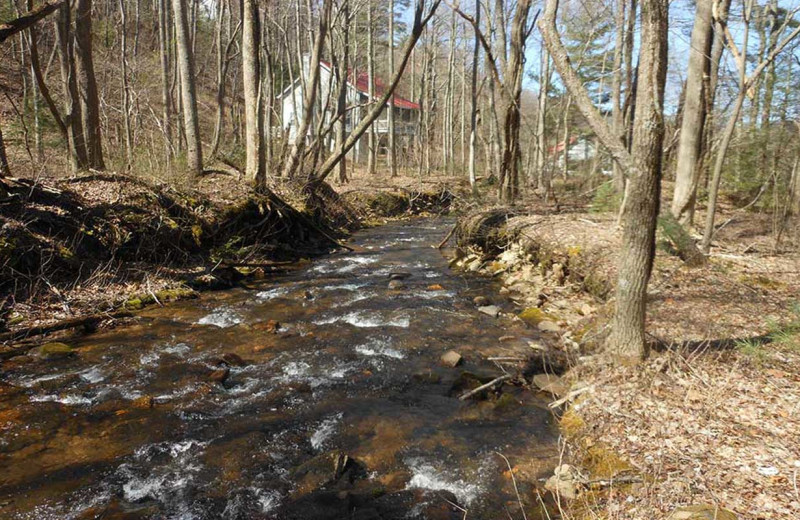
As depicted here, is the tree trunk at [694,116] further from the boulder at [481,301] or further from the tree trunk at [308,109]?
the tree trunk at [308,109]

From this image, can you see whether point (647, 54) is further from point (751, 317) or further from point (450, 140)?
point (450, 140)

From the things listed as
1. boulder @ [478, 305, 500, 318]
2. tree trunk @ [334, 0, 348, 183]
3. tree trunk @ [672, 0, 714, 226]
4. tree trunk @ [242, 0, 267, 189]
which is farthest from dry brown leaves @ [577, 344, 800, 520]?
tree trunk @ [334, 0, 348, 183]

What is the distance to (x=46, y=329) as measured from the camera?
655 centimetres

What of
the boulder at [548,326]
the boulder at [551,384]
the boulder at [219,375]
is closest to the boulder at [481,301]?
the boulder at [548,326]

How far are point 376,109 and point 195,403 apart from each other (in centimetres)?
1141

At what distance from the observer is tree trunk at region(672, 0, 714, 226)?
9234 millimetres

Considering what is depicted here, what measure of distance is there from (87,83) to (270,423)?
9.42 m

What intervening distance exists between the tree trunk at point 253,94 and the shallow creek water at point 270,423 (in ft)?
17.8

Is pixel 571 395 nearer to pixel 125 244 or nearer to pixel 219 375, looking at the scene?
pixel 219 375

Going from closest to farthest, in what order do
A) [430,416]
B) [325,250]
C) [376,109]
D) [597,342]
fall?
[430,416], [597,342], [325,250], [376,109]

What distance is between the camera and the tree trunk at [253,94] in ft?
39.6

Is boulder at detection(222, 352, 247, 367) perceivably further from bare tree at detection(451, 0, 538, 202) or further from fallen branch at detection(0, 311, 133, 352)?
bare tree at detection(451, 0, 538, 202)

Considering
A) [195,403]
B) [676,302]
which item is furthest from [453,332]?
[195,403]

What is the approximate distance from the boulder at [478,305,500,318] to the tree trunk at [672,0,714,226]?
425 centimetres
